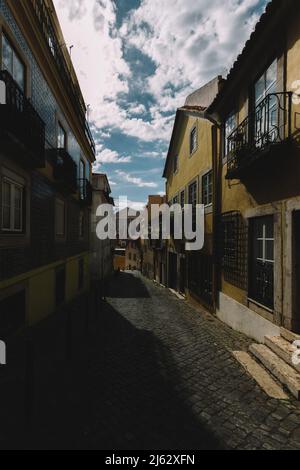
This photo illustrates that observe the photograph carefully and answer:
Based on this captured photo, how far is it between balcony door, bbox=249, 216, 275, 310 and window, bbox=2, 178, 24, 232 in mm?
6885

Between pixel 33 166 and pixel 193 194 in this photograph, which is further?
pixel 193 194

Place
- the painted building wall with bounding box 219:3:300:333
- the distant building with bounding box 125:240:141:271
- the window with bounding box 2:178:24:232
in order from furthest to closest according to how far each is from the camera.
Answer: the distant building with bounding box 125:240:141:271, the window with bounding box 2:178:24:232, the painted building wall with bounding box 219:3:300:333

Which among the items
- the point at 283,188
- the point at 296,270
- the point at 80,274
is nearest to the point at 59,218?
the point at 80,274

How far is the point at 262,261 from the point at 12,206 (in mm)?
7116

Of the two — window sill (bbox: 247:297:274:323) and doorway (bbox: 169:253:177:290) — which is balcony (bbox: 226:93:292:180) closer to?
window sill (bbox: 247:297:274:323)

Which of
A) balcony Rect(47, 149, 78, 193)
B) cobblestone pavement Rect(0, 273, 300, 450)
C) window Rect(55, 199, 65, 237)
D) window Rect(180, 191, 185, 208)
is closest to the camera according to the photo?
cobblestone pavement Rect(0, 273, 300, 450)

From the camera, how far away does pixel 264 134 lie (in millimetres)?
5984

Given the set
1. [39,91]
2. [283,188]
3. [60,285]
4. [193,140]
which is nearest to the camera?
[283,188]

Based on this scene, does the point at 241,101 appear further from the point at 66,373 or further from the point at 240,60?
the point at 66,373

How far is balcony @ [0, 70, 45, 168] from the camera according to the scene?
5664 mm

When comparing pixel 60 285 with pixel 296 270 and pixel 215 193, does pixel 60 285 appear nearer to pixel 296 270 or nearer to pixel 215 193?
pixel 215 193

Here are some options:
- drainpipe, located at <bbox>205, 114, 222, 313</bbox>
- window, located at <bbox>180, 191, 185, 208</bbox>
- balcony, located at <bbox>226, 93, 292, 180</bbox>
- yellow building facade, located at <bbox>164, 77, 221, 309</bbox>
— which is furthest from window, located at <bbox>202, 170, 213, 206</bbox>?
window, located at <bbox>180, 191, 185, 208</bbox>

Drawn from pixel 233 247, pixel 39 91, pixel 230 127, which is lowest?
pixel 233 247

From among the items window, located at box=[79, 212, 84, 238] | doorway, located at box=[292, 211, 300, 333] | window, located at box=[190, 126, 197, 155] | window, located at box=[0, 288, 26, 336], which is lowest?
window, located at box=[0, 288, 26, 336]
